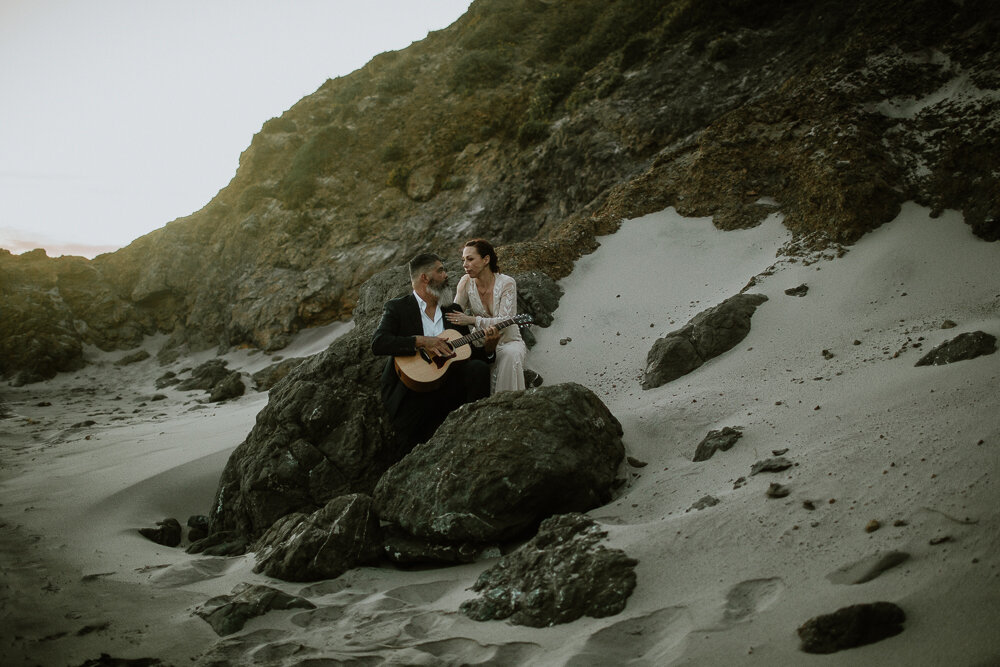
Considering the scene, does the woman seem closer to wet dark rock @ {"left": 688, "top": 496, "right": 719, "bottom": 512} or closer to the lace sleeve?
the lace sleeve

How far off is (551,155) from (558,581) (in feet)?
35.4

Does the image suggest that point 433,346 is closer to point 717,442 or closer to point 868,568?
point 717,442

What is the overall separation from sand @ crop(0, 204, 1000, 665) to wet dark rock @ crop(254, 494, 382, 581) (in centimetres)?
10

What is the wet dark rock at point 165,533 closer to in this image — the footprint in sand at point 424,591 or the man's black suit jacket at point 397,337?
the man's black suit jacket at point 397,337

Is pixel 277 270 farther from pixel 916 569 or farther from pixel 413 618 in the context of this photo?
pixel 916 569

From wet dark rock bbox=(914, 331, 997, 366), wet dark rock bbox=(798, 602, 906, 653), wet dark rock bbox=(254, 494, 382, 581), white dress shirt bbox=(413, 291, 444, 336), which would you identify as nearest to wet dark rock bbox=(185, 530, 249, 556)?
wet dark rock bbox=(254, 494, 382, 581)

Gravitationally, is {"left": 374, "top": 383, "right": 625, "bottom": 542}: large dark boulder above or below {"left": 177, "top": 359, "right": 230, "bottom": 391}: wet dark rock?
below

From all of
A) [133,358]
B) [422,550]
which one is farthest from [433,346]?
[133,358]

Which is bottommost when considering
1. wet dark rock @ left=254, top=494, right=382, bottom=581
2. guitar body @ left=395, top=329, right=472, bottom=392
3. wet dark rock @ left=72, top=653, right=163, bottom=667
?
wet dark rock @ left=254, top=494, right=382, bottom=581

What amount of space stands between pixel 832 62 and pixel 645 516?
8.00 m

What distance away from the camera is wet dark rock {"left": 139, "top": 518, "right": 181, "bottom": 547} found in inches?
155

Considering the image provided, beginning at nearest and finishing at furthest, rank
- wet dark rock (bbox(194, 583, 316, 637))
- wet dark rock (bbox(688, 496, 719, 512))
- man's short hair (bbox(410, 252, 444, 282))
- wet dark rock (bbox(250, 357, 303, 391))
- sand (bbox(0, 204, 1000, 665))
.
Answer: sand (bbox(0, 204, 1000, 665)) → wet dark rock (bbox(194, 583, 316, 637)) → wet dark rock (bbox(688, 496, 719, 512)) → man's short hair (bbox(410, 252, 444, 282)) → wet dark rock (bbox(250, 357, 303, 391))

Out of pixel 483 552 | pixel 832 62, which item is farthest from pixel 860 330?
pixel 832 62

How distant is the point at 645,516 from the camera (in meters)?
2.80
